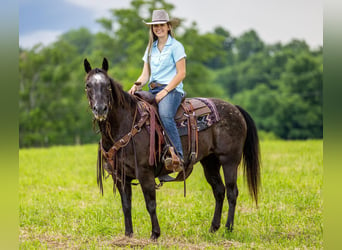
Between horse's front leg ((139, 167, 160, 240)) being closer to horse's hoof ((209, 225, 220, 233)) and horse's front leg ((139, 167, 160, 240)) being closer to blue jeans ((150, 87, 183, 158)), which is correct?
blue jeans ((150, 87, 183, 158))

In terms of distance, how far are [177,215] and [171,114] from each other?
2.29 metres

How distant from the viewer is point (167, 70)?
6.13 m

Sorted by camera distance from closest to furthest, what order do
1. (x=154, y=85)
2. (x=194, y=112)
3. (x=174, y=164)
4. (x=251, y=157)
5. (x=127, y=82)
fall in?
(x=174, y=164)
(x=154, y=85)
(x=194, y=112)
(x=251, y=157)
(x=127, y=82)

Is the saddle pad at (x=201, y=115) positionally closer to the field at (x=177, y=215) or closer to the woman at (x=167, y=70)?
the woman at (x=167, y=70)

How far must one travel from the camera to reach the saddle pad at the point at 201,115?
643 cm

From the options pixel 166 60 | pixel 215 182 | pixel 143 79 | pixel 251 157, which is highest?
pixel 166 60

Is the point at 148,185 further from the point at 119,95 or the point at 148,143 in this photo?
the point at 119,95

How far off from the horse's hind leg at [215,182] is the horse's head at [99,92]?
2390mm

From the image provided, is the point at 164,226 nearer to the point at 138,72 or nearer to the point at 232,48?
the point at 138,72

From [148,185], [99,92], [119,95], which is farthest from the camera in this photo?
[148,185]

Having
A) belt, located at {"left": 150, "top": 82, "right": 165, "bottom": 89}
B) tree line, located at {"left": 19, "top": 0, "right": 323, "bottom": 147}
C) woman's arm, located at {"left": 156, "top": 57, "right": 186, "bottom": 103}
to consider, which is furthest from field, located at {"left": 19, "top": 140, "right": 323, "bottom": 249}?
tree line, located at {"left": 19, "top": 0, "right": 323, "bottom": 147}

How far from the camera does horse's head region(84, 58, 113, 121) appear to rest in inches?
204

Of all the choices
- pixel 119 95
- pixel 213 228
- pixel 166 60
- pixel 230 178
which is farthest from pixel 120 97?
pixel 213 228

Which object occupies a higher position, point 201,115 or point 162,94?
point 162,94
